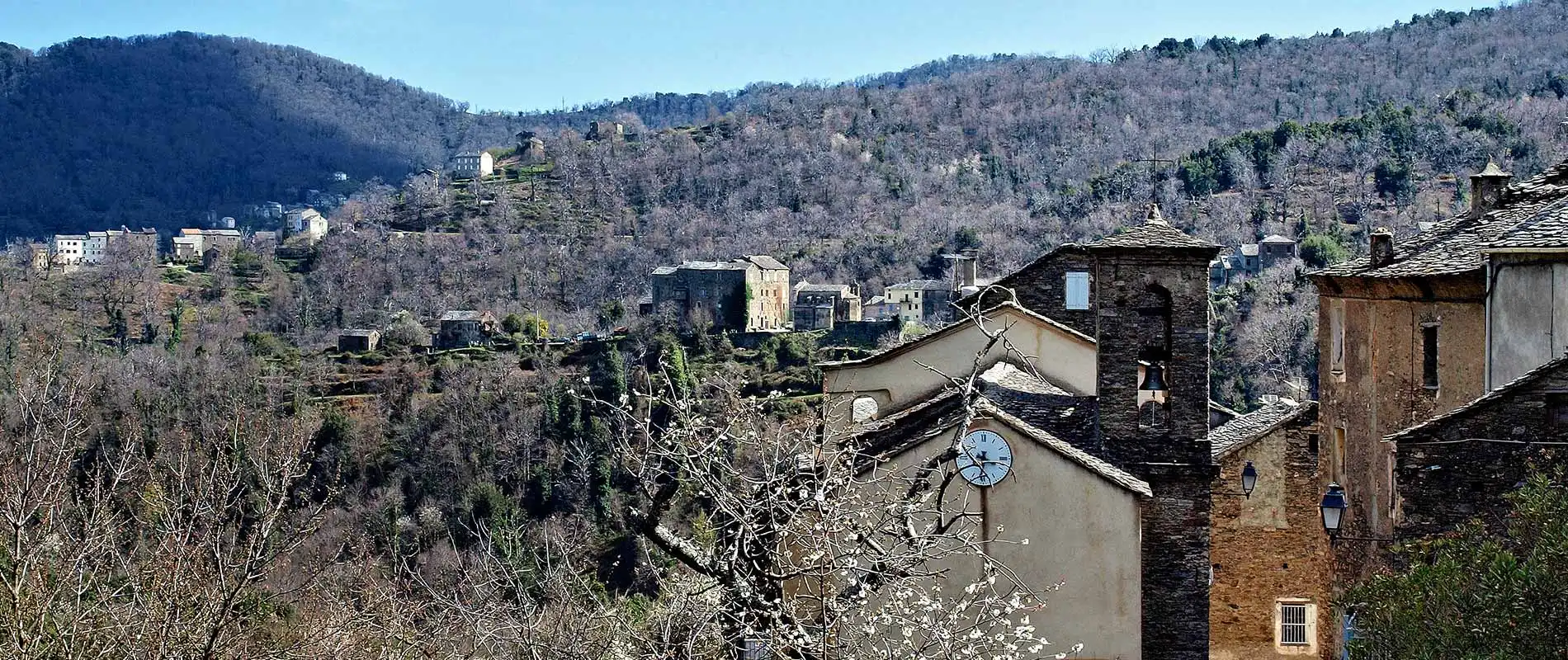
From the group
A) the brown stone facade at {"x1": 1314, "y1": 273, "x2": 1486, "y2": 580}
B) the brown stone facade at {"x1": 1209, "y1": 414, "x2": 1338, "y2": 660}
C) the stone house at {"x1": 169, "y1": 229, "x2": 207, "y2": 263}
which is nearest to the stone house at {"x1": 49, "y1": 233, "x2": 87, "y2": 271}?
the stone house at {"x1": 169, "y1": 229, "x2": 207, "y2": 263}

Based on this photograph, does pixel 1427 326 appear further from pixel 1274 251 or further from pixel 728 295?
pixel 728 295

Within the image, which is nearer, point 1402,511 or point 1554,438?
point 1554,438

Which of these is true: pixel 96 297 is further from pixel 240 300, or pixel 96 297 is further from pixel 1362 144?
pixel 1362 144

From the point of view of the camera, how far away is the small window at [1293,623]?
20.1 metres

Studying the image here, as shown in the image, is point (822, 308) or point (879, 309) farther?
point (822, 308)

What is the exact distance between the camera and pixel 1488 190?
18844mm

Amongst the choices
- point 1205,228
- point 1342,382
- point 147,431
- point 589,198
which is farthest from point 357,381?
point 1342,382

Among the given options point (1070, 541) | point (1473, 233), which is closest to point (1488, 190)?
point (1473, 233)

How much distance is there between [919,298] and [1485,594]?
111885 millimetres

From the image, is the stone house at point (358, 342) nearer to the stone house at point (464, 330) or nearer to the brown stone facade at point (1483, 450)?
the stone house at point (464, 330)

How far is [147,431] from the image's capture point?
242ft

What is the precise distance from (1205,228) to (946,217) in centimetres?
3994

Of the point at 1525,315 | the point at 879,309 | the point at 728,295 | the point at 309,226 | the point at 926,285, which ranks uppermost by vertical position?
the point at 309,226

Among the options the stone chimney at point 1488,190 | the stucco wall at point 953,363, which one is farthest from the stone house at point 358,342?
the stone chimney at point 1488,190
